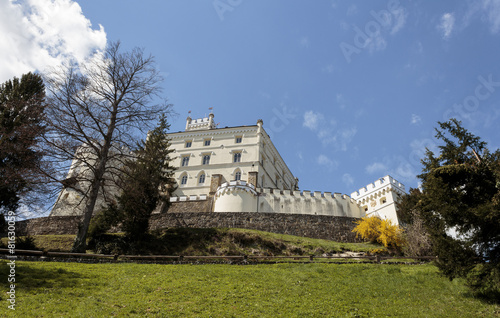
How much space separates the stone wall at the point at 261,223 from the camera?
91.7 ft

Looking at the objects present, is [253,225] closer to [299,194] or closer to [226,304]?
[299,194]

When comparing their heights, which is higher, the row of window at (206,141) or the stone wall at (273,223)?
the row of window at (206,141)

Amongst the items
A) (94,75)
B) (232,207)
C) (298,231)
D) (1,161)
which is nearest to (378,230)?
(298,231)

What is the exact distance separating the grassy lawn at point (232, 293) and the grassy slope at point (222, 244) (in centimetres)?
681

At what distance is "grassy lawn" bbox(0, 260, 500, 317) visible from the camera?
32.1ft

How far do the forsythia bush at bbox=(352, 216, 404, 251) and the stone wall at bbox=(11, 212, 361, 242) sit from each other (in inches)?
46.6

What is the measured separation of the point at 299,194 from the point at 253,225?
9746 mm

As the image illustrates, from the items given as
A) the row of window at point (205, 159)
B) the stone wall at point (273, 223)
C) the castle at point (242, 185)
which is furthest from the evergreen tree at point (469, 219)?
the row of window at point (205, 159)

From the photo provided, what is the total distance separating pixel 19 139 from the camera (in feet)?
56.0

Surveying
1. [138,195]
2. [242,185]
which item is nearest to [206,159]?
[242,185]

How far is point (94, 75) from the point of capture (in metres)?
19.3

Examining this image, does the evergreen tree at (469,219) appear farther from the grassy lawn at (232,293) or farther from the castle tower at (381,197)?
the castle tower at (381,197)

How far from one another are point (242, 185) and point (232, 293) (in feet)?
71.5

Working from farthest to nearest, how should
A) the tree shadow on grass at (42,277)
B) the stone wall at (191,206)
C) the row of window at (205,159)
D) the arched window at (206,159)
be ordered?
the arched window at (206,159)
the row of window at (205,159)
the stone wall at (191,206)
the tree shadow on grass at (42,277)
